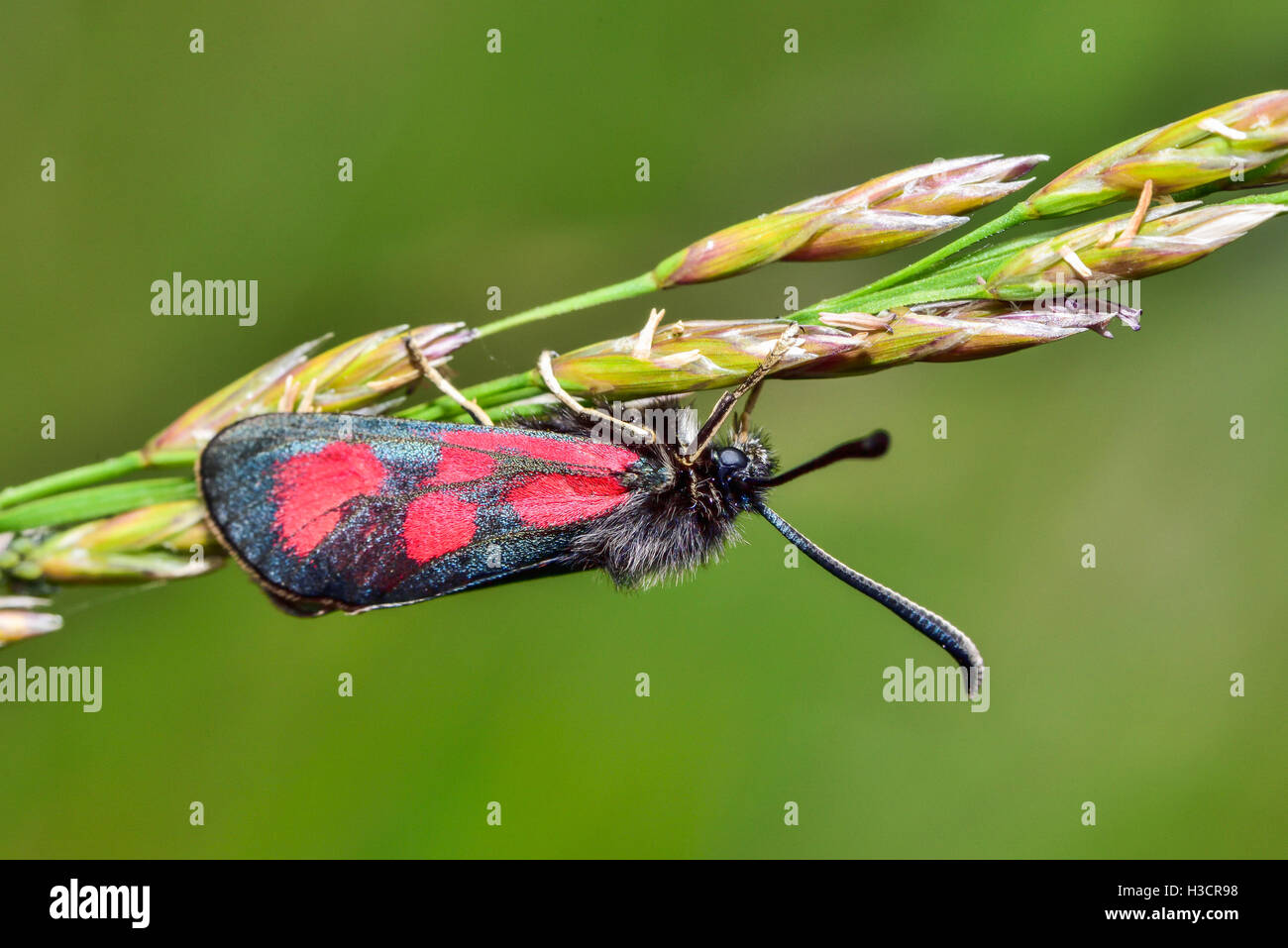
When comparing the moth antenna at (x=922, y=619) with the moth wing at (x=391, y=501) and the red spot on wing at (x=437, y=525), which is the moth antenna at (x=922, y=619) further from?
the red spot on wing at (x=437, y=525)

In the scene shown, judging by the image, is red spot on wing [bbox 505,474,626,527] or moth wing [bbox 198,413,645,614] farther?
red spot on wing [bbox 505,474,626,527]

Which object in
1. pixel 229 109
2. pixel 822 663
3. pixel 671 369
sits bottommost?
pixel 822 663

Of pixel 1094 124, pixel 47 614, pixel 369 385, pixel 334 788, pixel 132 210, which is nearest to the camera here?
pixel 47 614

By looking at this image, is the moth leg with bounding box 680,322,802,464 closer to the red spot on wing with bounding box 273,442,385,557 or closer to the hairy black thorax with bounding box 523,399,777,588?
the hairy black thorax with bounding box 523,399,777,588

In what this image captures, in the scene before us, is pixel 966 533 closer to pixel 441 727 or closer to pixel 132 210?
pixel 441 727

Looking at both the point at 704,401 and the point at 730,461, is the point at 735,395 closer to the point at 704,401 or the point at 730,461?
the point at 730,461

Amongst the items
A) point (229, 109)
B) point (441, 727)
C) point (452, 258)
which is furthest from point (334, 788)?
point (229, 109)

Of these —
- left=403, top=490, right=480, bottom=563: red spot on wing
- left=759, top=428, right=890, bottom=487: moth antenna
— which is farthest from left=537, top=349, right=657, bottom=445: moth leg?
left=759, top=428, right=890, bottom=487: moth antenna
